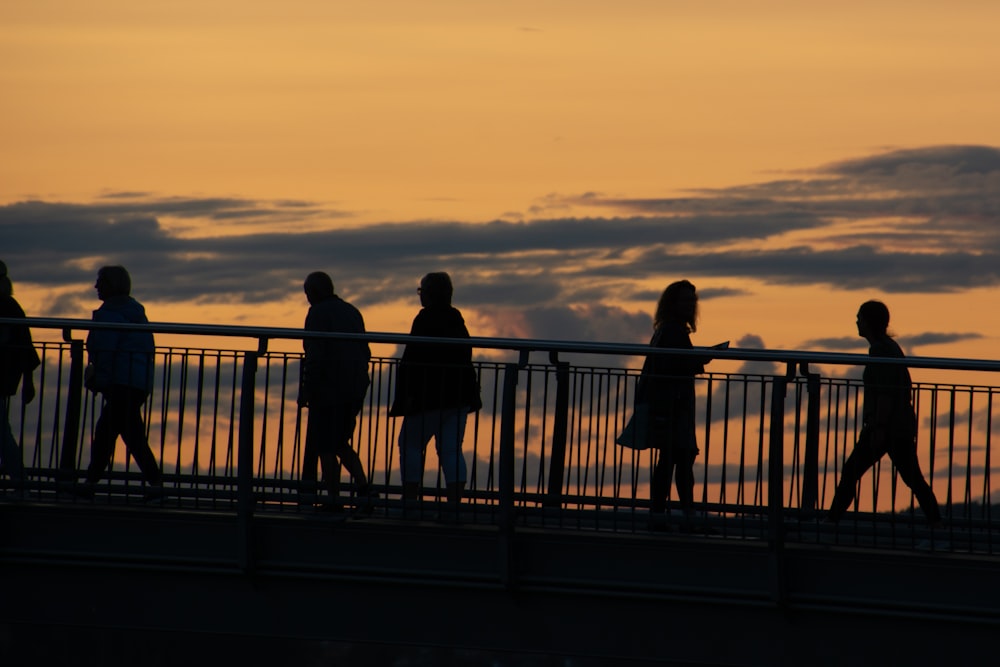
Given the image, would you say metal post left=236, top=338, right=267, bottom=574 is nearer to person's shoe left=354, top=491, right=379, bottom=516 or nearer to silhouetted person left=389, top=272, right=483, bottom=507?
person's shoe left=354, top=491, right=379, bottom=516

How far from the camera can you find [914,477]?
10.9m

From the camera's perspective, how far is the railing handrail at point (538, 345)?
10031mm

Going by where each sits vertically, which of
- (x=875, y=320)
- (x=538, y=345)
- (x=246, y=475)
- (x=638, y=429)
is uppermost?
(x=875, y=320)

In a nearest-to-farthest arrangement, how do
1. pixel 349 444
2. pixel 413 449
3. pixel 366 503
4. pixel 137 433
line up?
pixel 366 503 → pixel 413 449 → pixel 349 444 → pixel 137 433

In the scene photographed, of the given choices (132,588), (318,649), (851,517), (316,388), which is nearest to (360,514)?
(316,388)

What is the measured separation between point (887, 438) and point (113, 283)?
579 centimetres

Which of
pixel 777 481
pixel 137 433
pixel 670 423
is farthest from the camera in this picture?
pixel 137 433

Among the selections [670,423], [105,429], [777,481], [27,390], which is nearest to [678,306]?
[670,423]

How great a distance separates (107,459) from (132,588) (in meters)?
1.08

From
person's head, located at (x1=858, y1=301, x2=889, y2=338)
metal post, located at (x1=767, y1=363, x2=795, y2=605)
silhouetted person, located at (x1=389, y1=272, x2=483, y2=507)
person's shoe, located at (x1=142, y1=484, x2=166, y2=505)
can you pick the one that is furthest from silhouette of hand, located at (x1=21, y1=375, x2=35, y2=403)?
person's head, located at (x1=858, y1=301, x2=889, y2=338)

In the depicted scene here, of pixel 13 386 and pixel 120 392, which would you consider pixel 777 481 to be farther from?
pixel 13 386

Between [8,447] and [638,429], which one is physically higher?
[638,429]

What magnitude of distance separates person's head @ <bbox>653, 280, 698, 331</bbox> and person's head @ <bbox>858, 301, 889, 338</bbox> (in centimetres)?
119

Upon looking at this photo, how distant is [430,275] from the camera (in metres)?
11.8
